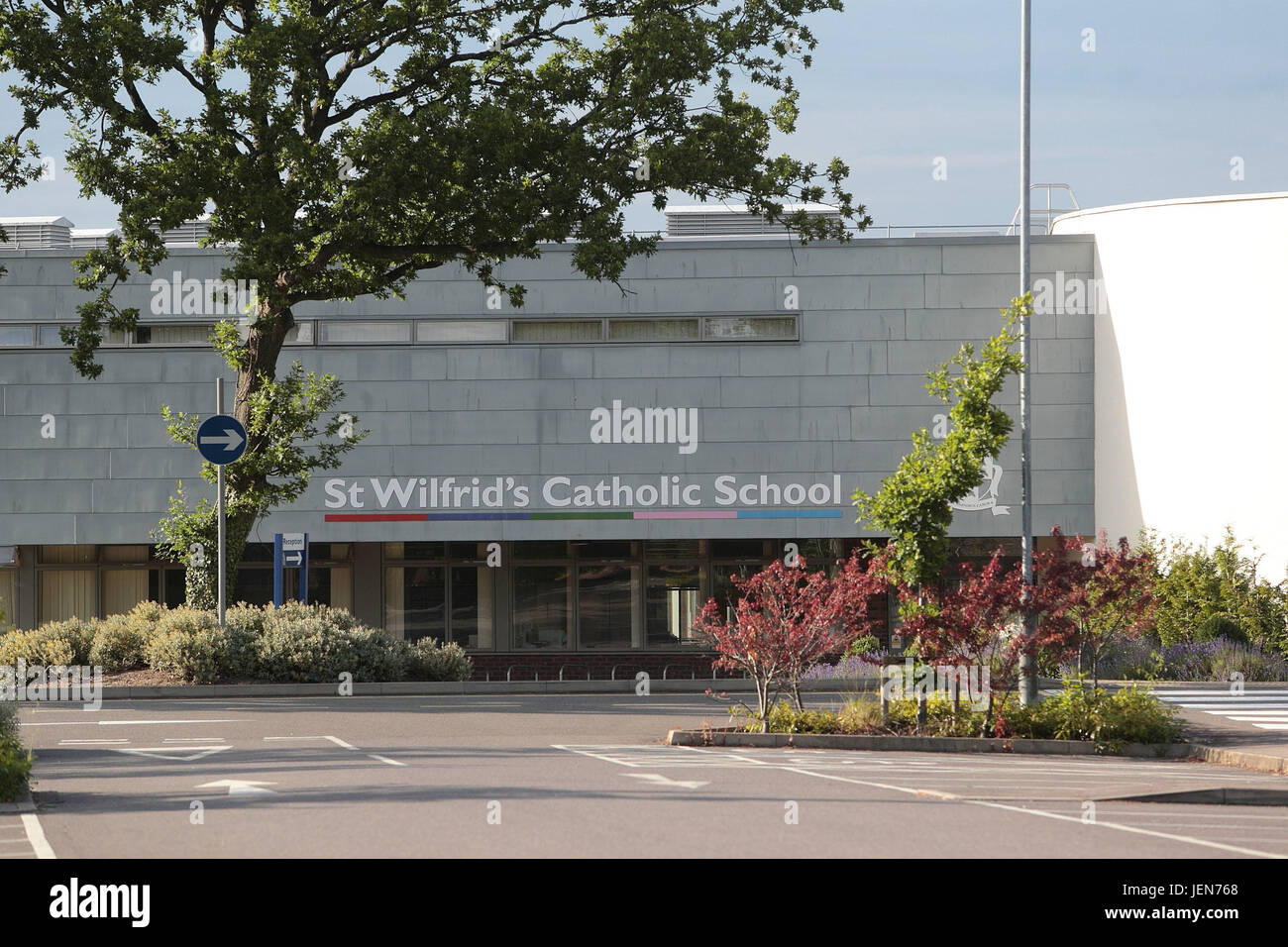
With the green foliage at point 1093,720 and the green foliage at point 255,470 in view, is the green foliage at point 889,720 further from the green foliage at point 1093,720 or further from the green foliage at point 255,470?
the green foliage at point 255,470

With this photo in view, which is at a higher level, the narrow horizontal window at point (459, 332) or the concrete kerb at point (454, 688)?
the narrow horizontal window at point (459, 332)

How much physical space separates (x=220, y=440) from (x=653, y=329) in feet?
43.2

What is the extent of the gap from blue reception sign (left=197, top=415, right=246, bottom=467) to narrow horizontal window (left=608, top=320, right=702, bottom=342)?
1254cm

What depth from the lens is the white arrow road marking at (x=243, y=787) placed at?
10462 mm

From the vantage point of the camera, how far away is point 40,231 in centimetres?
3291

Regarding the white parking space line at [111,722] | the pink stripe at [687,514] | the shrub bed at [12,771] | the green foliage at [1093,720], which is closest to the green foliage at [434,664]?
the white parking space line at [111,722]

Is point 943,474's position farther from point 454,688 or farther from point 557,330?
point 557,330

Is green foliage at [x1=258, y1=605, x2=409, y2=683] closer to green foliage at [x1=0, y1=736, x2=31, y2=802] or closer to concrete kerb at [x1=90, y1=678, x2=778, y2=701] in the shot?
concrete kerb at [x1=90, y1=678, x2=778, y2=701]

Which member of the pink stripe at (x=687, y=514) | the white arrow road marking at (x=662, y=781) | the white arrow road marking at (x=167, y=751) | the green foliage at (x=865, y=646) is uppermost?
the pink stripe at (x=687, y=514)

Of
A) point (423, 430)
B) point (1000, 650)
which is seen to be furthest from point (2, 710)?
point (423, 430)

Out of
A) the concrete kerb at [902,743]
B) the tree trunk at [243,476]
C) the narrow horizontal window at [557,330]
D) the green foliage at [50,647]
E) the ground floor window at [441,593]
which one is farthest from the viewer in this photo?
the ground floor window at [441,593]

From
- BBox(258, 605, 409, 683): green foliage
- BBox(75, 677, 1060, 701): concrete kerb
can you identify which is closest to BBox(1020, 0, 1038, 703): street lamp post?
BBox(75, 677, 1060, 701): concrete kerb

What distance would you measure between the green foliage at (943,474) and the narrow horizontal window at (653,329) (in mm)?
15243
